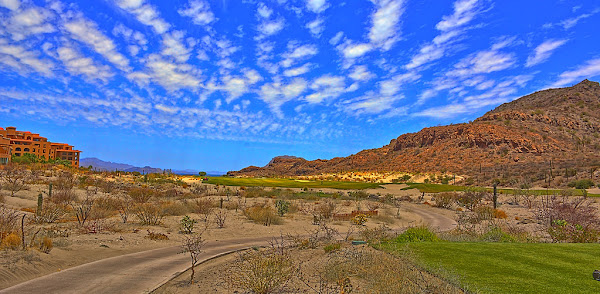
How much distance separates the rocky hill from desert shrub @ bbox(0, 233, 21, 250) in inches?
1846

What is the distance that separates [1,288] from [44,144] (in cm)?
9414

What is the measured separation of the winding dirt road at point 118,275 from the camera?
709 centimetres

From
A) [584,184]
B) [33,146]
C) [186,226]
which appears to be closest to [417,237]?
[186,226]

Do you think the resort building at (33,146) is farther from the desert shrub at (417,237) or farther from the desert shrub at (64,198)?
the desert shrub at (417,237)

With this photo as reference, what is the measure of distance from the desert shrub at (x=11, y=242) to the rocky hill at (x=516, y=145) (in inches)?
1846

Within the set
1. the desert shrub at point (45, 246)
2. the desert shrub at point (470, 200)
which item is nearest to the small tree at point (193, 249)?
the desert shrub at point (45, 246)

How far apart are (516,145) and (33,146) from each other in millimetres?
105281

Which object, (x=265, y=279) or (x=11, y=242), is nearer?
(x=265, y=279)

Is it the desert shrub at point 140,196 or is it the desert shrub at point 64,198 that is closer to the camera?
the desert shrub at point 64,198

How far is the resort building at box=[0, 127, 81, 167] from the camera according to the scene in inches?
2926

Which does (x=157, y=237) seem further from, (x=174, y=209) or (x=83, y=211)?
(x=83, y=211)

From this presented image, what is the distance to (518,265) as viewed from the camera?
666 centimetres

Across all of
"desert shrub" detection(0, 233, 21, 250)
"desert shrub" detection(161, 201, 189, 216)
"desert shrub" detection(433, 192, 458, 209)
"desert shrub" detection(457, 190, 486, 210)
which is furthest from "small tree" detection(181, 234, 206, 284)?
"desert shrub" detection(433, 192, 458, 209)

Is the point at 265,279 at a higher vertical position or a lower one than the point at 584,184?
lower
